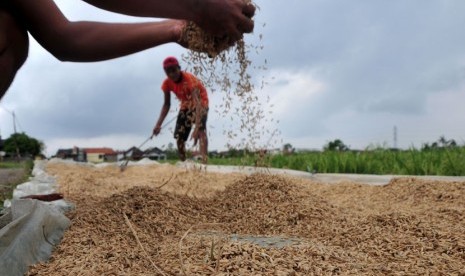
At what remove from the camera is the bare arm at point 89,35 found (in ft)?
7.64

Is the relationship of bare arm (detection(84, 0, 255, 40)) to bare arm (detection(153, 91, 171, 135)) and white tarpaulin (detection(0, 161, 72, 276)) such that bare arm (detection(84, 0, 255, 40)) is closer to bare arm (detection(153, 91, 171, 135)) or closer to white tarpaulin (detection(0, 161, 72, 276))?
white tarpaulin (detection(0, 161, 72, 276))

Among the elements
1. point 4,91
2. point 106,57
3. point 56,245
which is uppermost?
point 106,57

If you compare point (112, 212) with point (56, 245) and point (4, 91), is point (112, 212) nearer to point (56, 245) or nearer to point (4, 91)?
point (56, 245)

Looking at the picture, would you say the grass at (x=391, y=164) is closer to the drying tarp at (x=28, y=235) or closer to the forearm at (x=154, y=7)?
the drying tarp at (x=28, y=235)

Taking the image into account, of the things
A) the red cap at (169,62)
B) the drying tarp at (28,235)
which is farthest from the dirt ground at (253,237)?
the red cap at (169,62)

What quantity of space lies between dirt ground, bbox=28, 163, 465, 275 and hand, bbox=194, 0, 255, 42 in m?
0.66

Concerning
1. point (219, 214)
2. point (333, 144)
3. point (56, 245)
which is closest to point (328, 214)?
point (219, 214)

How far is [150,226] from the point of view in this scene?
2.03 metres

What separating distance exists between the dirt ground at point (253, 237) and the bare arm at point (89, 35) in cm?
69

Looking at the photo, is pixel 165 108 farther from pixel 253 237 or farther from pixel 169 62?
pixel 253 237

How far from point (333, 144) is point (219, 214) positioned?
7535 mm

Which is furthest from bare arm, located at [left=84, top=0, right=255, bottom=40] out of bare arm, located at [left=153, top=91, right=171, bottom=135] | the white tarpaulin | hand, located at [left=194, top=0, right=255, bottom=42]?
bare arm, located at [left=153, top=91, right=171, bottom=135]

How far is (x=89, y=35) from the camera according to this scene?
242cm

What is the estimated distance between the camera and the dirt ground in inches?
57.1
